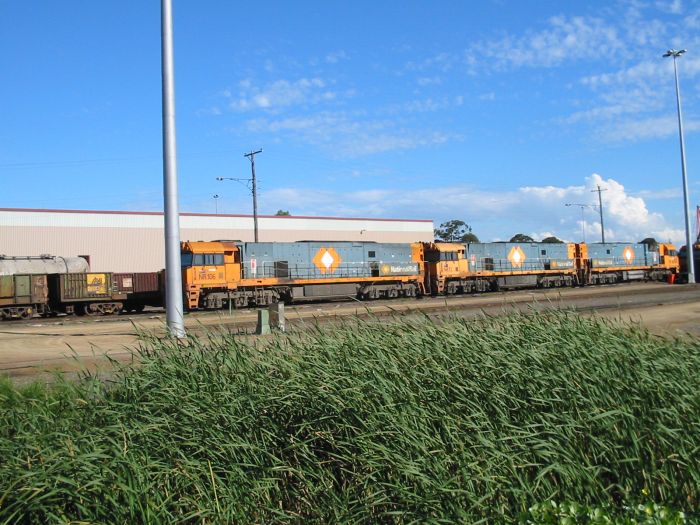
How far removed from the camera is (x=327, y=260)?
3681 centimetres

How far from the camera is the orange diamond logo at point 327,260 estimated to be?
36438 mm

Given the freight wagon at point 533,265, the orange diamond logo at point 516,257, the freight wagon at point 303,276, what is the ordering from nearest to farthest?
the freight wagon at point 303,276
the freight wagon at point 533,265
the orange diamond logo at point 516,257

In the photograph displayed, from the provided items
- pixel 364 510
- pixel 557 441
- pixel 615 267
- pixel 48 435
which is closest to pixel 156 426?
pixel 48 435

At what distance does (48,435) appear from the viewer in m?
5.00

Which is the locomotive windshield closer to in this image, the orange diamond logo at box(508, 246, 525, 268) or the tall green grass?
the orange diamond logo at box(508, 246, 525, 268)

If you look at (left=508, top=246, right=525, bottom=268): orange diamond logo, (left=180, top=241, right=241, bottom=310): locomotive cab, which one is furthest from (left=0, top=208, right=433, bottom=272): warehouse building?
(left=508, top=246, right=525, bottom=268): orange diamond logo

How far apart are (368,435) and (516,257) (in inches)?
1731

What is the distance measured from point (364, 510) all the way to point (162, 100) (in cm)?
1353

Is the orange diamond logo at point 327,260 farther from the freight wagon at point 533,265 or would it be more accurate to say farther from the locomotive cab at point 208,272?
the freight wagon at point 533,265

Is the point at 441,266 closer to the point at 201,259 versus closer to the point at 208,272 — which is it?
the point at 208,272

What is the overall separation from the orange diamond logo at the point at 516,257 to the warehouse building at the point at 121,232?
1033 inches

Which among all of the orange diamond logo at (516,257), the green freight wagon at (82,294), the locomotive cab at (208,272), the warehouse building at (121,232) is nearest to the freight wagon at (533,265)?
the orange diamond logo at (516,257)

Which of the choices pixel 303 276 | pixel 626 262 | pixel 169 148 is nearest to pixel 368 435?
pixel 169 148

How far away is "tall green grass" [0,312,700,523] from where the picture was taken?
449cm
